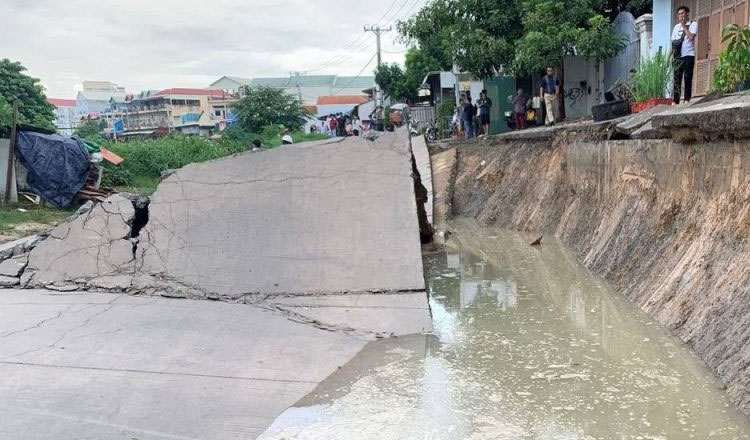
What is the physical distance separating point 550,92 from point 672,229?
32.3 ft

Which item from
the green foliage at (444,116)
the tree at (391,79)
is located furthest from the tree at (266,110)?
the green foliage at (444,116)

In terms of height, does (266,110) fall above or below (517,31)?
below

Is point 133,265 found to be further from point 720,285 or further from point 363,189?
point 720,285

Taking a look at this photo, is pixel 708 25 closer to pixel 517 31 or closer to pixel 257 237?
pixel 517 31

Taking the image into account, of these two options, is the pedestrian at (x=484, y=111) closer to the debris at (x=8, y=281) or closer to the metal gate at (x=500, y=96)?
the metal gate at (x=500, y=96)

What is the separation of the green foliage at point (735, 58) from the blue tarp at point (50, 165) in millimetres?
11899

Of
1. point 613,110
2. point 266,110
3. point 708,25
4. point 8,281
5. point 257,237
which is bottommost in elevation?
point 8,281

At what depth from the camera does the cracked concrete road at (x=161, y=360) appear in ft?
9.80

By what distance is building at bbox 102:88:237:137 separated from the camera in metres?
56.5

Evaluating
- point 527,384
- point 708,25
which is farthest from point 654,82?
point 527,384

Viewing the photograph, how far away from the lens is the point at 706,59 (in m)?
9.88

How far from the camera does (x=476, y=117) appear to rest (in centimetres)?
1811

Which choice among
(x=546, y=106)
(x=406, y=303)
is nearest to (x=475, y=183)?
(x=546, y=106)

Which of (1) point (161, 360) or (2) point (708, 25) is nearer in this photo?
(1) point (161, 360)
